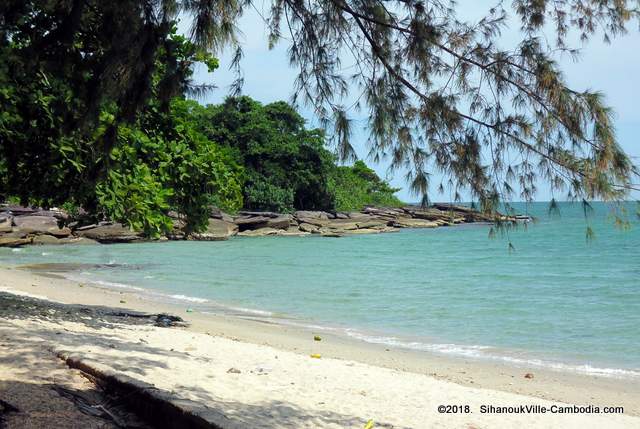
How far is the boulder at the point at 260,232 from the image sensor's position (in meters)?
46.2

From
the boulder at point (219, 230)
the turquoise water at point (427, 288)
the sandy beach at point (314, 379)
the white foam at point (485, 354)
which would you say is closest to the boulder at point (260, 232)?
the boulder at point (219, 230)

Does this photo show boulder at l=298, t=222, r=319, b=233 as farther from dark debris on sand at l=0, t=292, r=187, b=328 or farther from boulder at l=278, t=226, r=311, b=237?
dark debris on sand at l=0, t=292, r=187, b=328

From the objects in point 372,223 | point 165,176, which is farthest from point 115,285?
point 372,223

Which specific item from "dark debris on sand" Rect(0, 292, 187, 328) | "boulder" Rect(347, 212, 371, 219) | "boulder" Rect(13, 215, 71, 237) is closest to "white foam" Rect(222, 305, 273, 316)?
"dark debris on sand" Rect(0, 292, 187, 328)

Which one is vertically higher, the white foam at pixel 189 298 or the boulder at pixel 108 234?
the boulder at pixel 108 234

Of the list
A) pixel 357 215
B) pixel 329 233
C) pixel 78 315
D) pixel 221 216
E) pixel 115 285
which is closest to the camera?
pixel 78 315

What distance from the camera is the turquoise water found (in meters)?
12.6

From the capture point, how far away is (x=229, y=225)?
45469 millimetres

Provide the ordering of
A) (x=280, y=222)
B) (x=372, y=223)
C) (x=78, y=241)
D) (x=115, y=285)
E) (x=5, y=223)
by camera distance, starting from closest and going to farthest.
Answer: (x=115, y=285) → (x=5, y=223) → (x=78, y=241) → (x=280, y=222) → (x=372, y=223)

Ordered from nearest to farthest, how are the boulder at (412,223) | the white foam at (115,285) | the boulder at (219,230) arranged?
the white foam at (115,285)
the boulder at (219,230)
the boulder at (412,223)

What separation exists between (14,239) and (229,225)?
15067 mm

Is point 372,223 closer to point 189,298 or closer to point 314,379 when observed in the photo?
point 189,298

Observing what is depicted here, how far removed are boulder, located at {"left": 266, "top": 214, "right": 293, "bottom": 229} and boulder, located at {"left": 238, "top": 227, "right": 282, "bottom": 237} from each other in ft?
0.95

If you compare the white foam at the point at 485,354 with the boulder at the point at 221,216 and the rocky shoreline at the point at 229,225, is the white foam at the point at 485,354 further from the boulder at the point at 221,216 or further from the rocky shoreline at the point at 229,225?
the boulder at the point at 221,216
